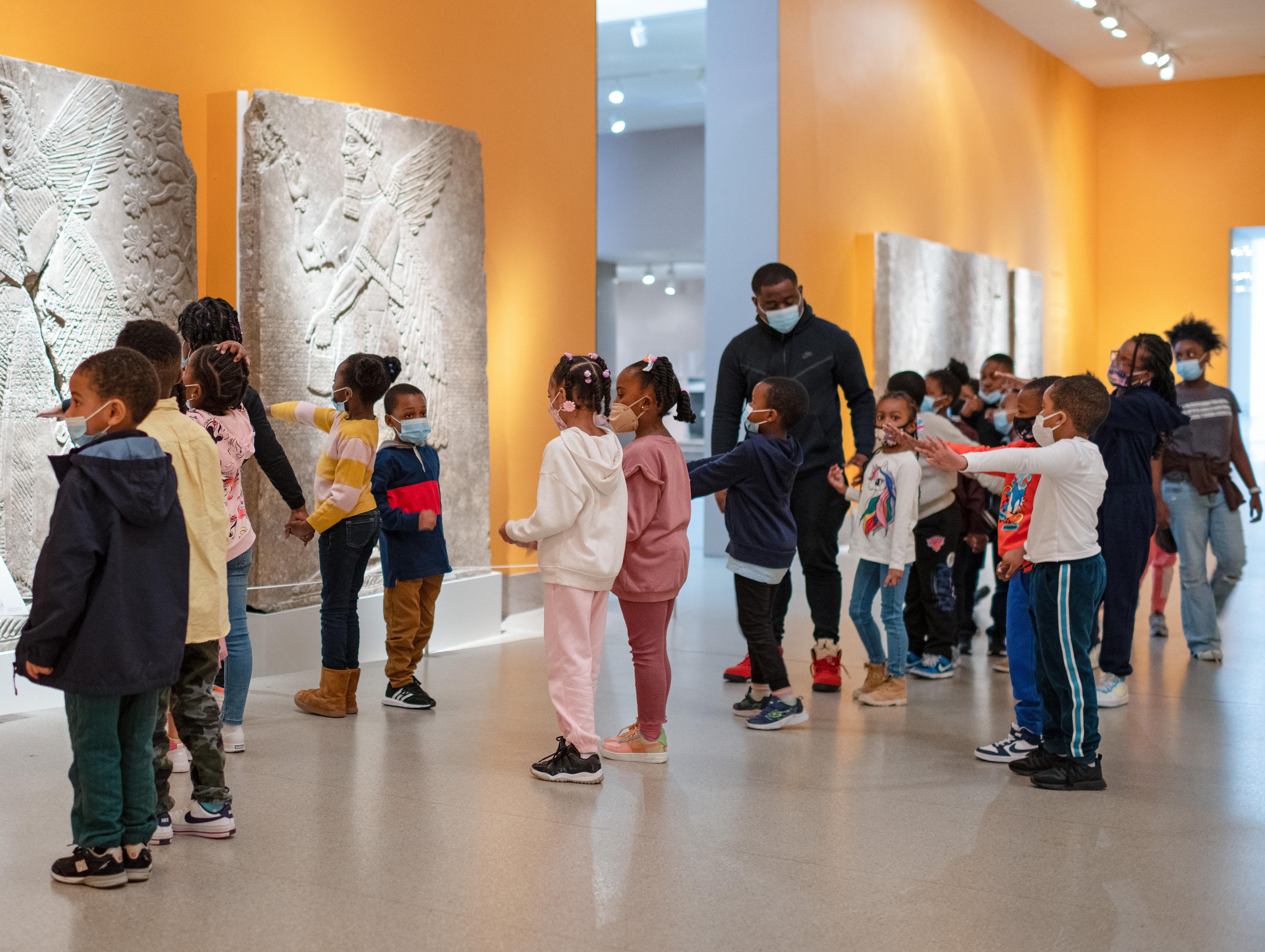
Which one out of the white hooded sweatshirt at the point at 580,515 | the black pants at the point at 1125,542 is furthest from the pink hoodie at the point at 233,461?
the black pants at the point at 1125,542

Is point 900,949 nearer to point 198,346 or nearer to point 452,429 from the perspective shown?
point 198,346

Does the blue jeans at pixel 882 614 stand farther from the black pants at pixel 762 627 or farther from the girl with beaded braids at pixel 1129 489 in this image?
the girl with beaded braids at pixel 1129 489

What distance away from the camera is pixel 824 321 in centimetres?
536

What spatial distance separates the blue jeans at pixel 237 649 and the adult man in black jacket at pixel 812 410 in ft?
6.43

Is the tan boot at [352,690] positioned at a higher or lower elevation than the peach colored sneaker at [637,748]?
higher

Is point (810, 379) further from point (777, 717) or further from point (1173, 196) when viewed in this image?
point (1173, 196)

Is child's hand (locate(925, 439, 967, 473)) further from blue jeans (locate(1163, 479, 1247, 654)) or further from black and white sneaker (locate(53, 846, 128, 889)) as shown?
blue jeans (locate(1163, 479, 1247, 654))

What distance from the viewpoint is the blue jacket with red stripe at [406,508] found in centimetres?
489

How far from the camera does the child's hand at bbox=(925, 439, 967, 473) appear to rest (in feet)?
12.3

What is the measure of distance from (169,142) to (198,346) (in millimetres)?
1243

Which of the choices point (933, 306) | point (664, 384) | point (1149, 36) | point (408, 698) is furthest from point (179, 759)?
point (1149, 36)

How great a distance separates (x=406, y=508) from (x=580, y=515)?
1.18 meters

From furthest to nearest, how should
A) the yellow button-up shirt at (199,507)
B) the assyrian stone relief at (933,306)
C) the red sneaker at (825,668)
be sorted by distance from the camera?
the assyrian stone relief at (933,306) → the red sneaker at (825,668) → the yellow button-up shirt at (199,507)

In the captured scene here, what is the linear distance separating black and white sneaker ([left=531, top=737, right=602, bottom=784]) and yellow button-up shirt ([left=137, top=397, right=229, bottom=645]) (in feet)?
3.79
